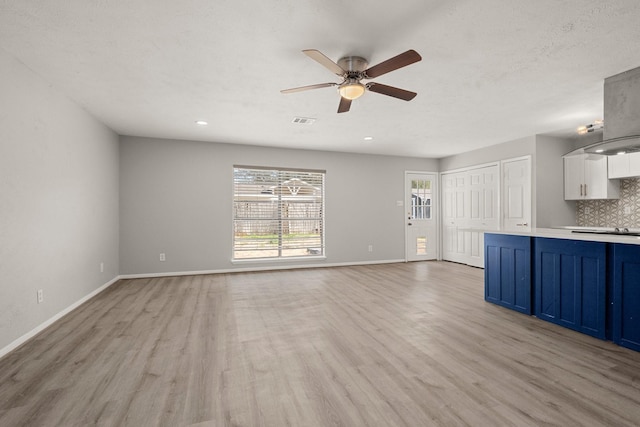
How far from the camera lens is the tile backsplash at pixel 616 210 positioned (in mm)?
4707

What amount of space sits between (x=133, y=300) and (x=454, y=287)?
4.66 metres

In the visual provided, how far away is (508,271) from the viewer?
3.66 m

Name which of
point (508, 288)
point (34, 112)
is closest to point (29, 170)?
point (34, 112)

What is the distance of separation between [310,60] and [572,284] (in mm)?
3368

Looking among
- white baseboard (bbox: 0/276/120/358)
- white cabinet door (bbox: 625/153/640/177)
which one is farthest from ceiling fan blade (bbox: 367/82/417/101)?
white cabinet door (bbox: 625/153/640/177)

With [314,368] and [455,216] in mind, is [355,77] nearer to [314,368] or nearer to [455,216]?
[314,368]

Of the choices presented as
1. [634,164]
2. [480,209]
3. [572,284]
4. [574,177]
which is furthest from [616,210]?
[572,284]

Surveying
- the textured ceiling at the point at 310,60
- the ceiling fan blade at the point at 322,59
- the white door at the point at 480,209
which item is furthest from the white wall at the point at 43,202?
the white door at the point at 480,209

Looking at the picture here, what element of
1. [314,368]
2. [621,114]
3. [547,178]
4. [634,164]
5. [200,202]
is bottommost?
[314,368]

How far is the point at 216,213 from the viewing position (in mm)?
5766

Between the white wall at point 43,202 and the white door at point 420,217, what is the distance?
6.17 m

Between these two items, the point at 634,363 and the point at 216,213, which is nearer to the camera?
the point at 634,363

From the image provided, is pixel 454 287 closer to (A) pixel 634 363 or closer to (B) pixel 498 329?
(B) pixel 498 329

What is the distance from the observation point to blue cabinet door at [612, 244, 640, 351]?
248cm
